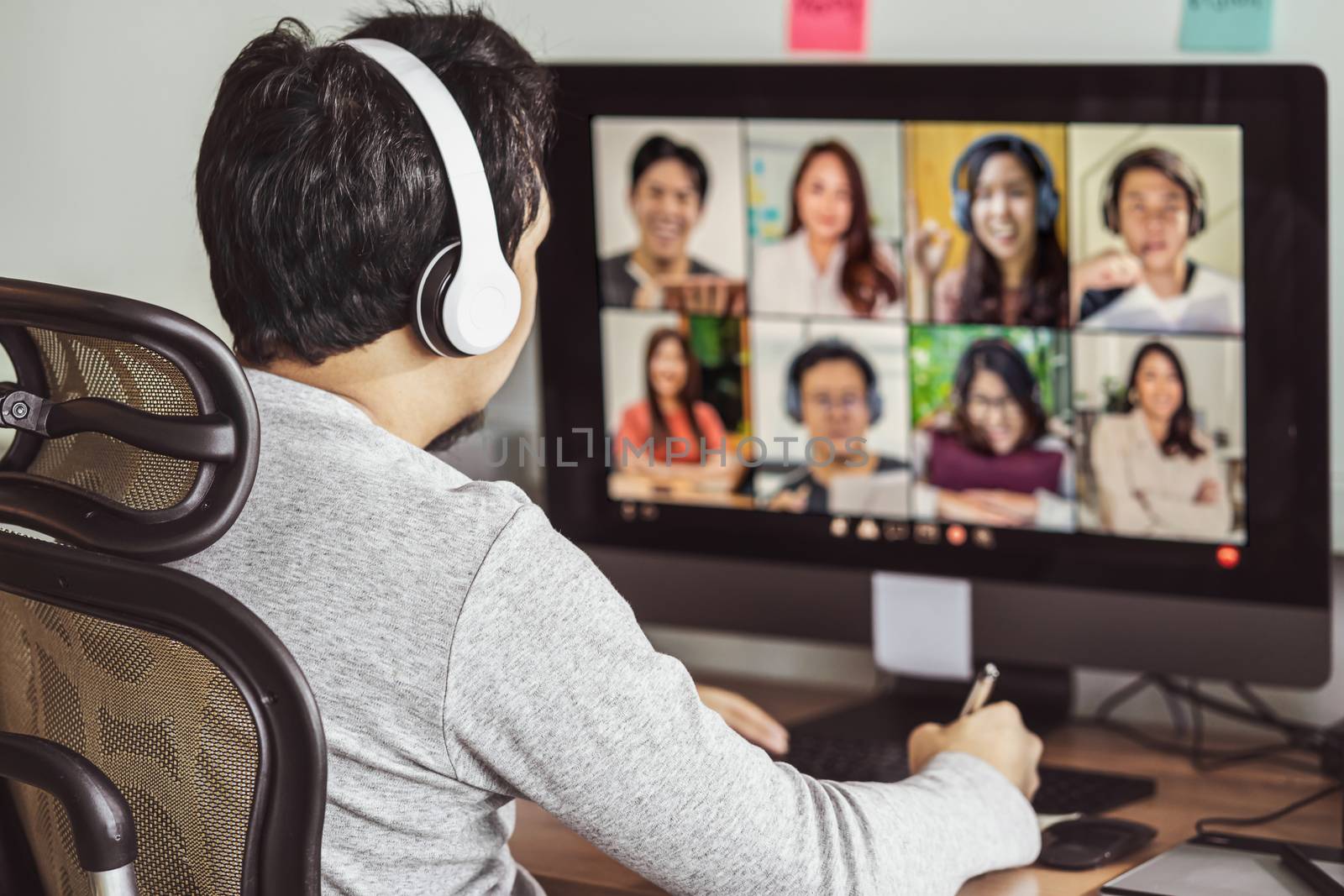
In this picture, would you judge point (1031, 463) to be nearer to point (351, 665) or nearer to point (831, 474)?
point (831, 474)

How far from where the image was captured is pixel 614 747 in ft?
2.35

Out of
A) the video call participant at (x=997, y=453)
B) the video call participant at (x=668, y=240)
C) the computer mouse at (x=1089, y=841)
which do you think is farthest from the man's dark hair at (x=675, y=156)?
the computer mouse at (x=1089, y=841)

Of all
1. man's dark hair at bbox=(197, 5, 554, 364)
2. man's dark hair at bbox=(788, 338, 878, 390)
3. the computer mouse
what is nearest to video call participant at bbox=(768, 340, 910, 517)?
man's dark hair at bbox=(788, 338, 878, 390)

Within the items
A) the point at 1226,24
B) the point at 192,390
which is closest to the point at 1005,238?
the point at 1226,24

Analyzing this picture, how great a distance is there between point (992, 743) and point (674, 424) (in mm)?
449

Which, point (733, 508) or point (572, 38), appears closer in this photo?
point (733, 508)

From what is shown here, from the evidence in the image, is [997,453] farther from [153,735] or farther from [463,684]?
[153,735]

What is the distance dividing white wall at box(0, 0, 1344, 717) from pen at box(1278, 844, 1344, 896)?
15.1 inches

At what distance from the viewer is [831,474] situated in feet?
4.15

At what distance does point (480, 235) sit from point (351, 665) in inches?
9.5

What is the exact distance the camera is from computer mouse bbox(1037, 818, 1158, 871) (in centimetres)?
96

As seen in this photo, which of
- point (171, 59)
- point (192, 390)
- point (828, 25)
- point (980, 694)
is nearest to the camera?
point (192, 390)

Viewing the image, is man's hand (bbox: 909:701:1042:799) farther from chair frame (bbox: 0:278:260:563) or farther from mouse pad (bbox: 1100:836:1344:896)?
chair frame (bbox: 0:278:260:563)

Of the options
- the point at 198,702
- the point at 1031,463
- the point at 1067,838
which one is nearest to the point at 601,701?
the point at 198,702
